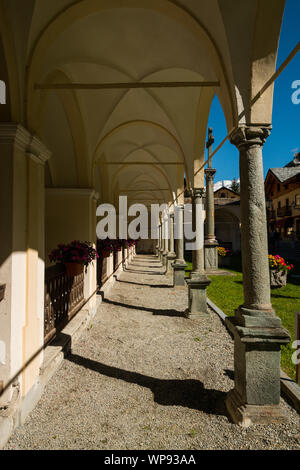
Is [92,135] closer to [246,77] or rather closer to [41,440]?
[246,77]

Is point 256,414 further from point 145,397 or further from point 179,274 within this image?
point 179,274

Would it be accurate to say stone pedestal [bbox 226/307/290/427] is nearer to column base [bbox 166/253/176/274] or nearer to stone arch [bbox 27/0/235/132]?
stone arch [bbox 27/0/235/132]

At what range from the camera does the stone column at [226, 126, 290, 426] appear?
2.79 m

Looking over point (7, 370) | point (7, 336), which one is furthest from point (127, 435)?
point (7, 336)

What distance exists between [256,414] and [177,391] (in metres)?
0.96

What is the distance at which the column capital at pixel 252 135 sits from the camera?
9.73 feet

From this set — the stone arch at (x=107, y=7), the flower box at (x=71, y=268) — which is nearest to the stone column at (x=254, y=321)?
the stone arch at (x=107, y=7)

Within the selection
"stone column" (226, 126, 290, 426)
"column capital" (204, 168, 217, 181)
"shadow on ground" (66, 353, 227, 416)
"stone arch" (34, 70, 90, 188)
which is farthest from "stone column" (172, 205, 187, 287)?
"stone column" (226, 126, 290, 426)

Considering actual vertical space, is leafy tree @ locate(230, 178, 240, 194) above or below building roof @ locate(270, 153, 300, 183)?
above

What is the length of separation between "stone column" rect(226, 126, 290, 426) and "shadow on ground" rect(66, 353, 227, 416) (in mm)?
202

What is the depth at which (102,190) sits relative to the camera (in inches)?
419

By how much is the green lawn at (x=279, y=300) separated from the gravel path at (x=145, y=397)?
0.86m

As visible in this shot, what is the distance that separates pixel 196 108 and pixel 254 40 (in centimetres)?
359

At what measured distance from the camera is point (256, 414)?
2.75m
